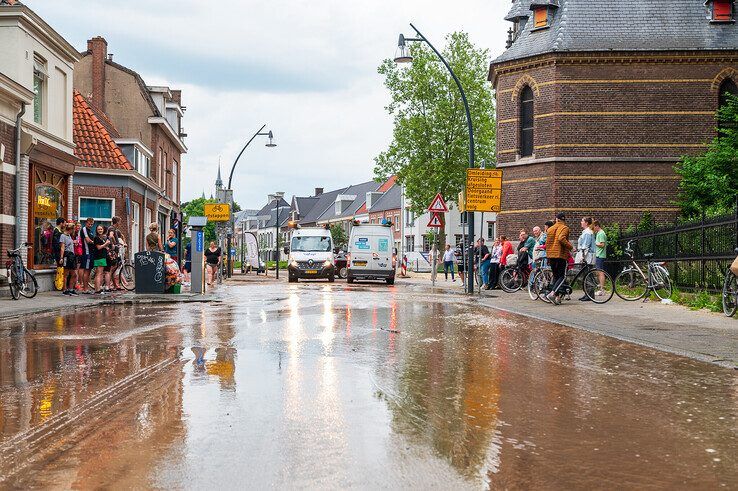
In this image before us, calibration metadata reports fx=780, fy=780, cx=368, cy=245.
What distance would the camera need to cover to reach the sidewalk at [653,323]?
28.5 feet

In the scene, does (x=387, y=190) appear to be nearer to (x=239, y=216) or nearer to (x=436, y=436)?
(x=239, y=216)

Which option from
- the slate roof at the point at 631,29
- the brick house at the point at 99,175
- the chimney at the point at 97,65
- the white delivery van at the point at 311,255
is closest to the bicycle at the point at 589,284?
the slate roof at the point at 631,29

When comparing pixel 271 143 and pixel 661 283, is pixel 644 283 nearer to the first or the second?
pixel 661 283

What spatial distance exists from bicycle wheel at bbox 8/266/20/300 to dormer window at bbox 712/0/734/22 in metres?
25.0

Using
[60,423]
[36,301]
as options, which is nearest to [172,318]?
[36,301]

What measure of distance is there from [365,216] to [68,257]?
76236 mm

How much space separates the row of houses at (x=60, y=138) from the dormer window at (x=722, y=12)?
2214 centimetres

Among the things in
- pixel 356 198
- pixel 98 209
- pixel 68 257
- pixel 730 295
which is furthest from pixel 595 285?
pixel 356 198

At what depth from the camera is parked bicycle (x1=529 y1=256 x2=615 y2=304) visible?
16578 millimetres

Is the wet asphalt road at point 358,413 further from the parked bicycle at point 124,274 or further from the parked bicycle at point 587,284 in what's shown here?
the parked bicycle at point 124,274

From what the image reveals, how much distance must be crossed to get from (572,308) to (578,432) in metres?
11.0

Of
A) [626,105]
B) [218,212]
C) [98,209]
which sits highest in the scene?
[626,105]

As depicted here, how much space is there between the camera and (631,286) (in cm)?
1688

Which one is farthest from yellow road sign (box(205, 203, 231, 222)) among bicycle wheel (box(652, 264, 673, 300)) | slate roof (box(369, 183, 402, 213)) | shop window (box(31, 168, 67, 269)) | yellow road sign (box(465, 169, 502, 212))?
slate roof (box(369, 183, 402, 213))
